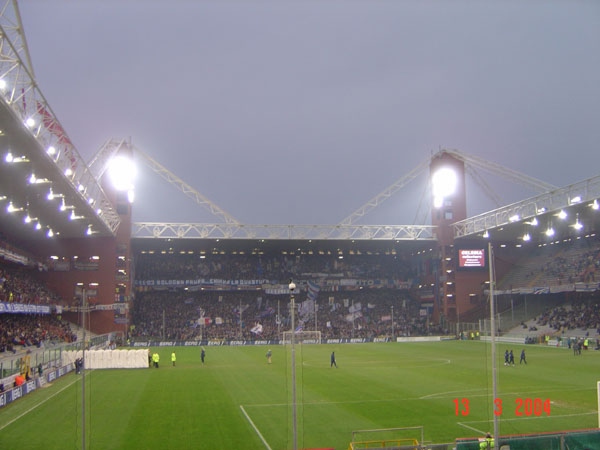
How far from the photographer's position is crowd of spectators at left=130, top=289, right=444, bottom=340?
8269 centimetres

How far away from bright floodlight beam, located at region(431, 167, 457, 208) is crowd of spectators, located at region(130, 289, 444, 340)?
18.3 meters

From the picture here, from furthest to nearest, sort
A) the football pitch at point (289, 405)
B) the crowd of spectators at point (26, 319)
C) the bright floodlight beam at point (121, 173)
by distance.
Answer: the bright floodlight beam at point (121, 173) < the crowd of spectators at point (26, 319) < the football pitch at point (289, 405)

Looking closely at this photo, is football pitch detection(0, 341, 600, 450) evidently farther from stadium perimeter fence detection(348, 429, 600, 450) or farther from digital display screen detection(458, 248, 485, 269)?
digital display screen detection(458, 248, 485, 269)

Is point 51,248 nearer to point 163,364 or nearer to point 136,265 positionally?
point 136,265

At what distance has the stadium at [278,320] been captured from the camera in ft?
81.5

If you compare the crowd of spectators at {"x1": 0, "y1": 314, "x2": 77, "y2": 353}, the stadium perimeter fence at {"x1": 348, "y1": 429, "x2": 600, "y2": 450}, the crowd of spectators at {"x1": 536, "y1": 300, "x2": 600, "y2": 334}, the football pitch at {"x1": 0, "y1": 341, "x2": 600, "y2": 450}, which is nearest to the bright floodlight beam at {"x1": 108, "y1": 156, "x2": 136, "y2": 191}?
the crowd of spectators at {"x1": 0, "y1": 314, "x2": 77, "y2": 353}

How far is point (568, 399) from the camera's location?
3022 centimetres

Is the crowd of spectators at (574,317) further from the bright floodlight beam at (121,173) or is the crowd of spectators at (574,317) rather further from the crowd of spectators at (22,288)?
the crowd of spectators at (22,288)

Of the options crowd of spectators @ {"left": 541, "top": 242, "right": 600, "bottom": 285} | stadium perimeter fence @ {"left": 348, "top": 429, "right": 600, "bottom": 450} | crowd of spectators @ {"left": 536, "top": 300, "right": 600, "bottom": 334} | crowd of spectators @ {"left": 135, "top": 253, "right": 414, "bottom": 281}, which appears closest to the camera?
stadium perimeter fence @ {"left": 348, "top": 429, "right": 600, "bottom": 450}

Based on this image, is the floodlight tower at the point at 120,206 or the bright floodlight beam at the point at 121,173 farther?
the bright floodlight beam at the point at 121,173

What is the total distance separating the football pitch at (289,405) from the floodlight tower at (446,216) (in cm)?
3519

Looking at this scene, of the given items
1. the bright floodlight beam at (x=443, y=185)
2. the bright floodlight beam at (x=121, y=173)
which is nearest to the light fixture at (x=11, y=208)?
the bright floodlight beam at (x=121, y=173)
